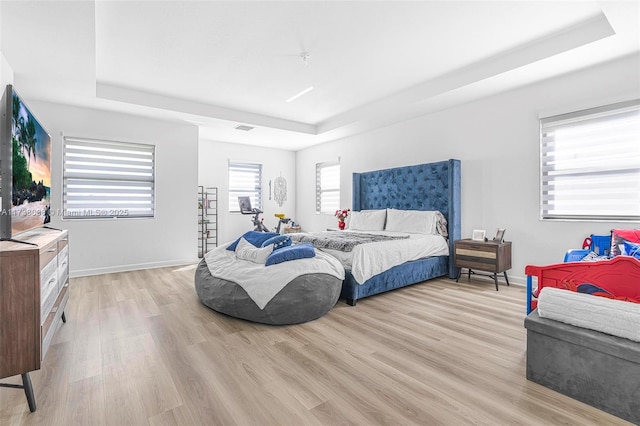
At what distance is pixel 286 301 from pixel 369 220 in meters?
3.02

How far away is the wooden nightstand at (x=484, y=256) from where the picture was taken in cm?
389

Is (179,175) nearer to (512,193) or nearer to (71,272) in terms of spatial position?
(71,272)

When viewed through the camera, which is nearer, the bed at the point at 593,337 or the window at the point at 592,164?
the bed at the point at 593,337

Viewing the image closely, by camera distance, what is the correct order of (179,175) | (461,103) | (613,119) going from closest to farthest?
(613,119) → (461,103) → (179,175)

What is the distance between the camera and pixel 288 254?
305 cm

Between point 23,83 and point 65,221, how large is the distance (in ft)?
6.23

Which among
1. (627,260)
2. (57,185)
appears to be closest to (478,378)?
(627,260)

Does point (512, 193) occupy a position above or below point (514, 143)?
below

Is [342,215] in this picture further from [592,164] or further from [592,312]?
[592,312]

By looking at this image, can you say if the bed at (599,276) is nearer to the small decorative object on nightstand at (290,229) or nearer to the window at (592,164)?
the window at (592,164)

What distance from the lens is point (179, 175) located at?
558 centimetres

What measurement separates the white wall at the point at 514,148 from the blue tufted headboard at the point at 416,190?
245 millimetres

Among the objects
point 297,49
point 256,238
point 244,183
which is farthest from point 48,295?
point 244,183

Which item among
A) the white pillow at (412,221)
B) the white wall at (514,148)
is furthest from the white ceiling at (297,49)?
the white pillow at (412,221)
